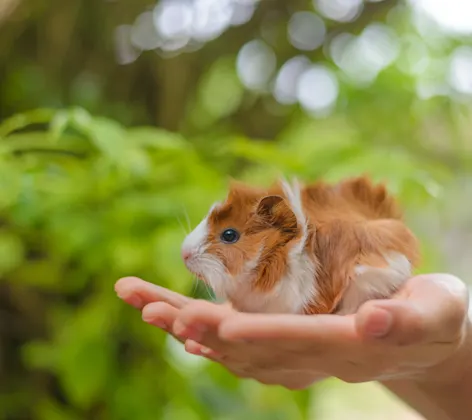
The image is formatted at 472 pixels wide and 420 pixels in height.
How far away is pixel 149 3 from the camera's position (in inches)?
38.4

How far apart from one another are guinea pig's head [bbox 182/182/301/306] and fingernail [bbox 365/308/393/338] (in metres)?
0.11

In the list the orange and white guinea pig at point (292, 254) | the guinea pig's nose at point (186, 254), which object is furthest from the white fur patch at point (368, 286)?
the guinea pig's nose at point (186, 254)

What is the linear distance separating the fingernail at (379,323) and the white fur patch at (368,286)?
0.09m

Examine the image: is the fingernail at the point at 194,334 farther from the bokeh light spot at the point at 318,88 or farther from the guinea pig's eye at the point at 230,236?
the bokeh light spot at the point at 318,88

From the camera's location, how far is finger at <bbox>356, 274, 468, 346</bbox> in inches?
11.5

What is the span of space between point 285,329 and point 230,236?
0.14m

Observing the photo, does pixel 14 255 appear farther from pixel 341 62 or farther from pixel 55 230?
pixel 341 62

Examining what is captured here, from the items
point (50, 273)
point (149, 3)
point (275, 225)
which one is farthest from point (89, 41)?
point (275, 225)

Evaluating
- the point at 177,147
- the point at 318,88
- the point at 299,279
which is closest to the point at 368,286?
the point at 299,279

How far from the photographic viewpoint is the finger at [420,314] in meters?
0.29

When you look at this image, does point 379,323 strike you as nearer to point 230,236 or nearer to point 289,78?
point 230,236

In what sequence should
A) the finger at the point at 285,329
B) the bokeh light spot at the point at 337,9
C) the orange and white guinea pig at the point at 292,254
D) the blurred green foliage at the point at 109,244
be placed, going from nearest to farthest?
the finger at the point at 285,329 → the orange and white guinea pig at the point at 292,254 → the blurred green foliage at the point at 109,244 → the bokeh light spot at the point at 337,9

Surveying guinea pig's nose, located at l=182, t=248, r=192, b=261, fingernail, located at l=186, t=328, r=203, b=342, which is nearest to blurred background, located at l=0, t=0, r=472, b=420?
guinea pig's nose, located at l=182, t=248, r=192, b=261

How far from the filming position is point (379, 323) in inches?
11.4
